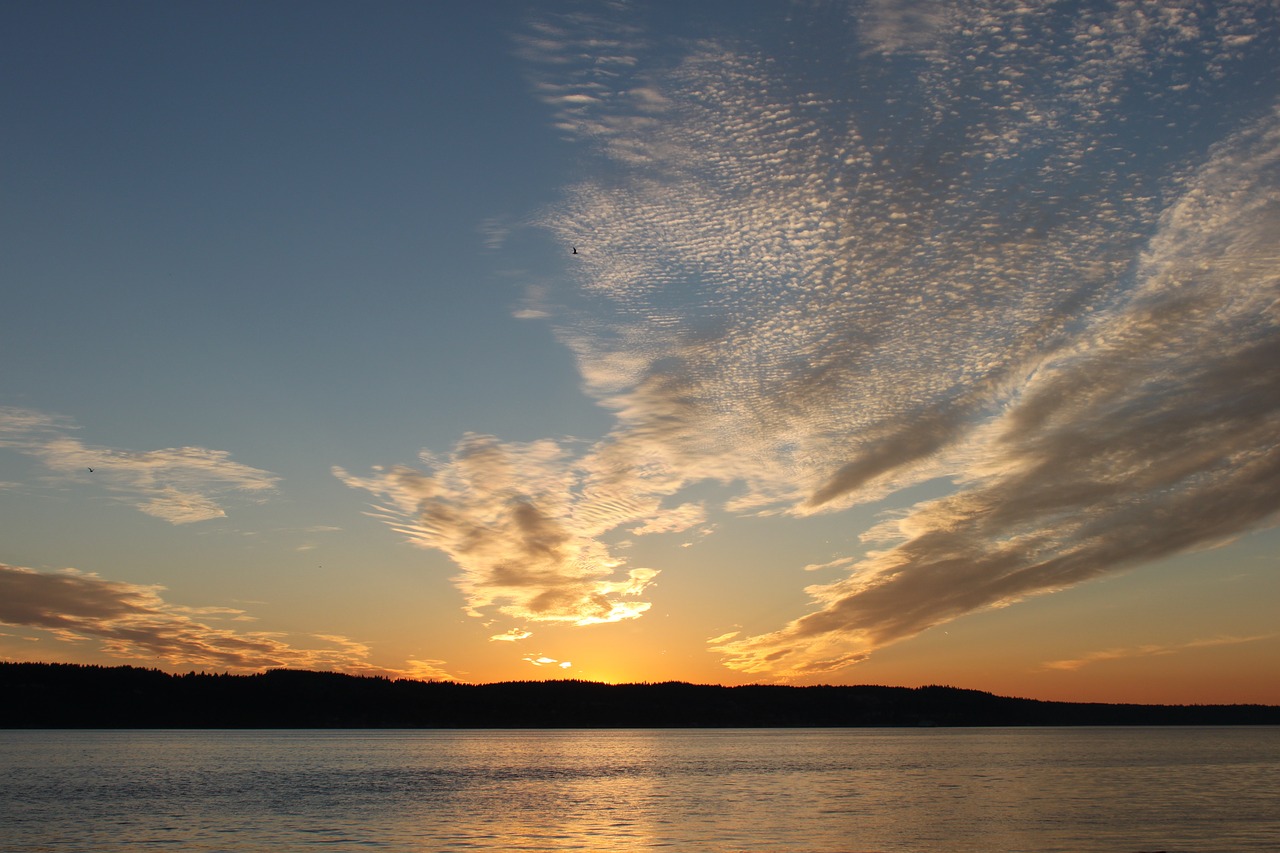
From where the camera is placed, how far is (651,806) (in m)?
75.2

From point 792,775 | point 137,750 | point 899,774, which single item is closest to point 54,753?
point 137,750

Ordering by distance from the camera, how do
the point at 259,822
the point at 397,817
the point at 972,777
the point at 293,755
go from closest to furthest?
the point at 259,822 < the point at 397,817 < the point at 972,777 < the point at 293,755

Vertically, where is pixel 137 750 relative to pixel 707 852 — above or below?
above

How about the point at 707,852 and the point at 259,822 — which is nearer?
the point at 707,852

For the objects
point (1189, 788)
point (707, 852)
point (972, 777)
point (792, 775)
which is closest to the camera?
point (707, 852)

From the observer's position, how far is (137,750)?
565ft

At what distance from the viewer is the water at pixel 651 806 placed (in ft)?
176

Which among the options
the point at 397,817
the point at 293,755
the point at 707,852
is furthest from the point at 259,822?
the point at 293,755

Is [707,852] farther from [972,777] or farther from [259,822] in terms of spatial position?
[972,777]

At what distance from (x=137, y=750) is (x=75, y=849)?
141 metres

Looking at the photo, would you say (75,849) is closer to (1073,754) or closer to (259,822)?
(259,822)

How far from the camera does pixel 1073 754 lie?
511 feet

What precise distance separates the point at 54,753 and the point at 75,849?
422 feet

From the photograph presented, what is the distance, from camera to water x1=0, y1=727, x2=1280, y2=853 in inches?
2114
